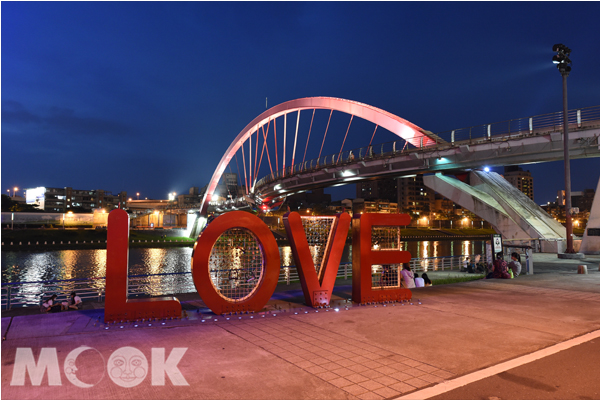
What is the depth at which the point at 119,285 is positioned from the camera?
9.37m

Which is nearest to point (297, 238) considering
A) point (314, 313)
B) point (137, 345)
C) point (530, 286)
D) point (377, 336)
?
point (314, 313)

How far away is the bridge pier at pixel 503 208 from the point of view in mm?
34625

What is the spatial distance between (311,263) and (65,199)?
476 feet

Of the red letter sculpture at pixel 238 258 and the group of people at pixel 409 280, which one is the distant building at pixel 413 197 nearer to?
the group of people at pixel 409 280

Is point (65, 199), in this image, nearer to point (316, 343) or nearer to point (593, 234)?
point (593, 234)

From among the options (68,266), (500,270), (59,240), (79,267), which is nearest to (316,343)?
(500,270)

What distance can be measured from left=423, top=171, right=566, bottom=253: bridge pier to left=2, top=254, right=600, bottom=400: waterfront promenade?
81.0 ft

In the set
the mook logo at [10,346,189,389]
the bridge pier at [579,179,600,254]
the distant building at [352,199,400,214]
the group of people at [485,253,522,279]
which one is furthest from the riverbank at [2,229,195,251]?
the distant building at [352,199,400,214]

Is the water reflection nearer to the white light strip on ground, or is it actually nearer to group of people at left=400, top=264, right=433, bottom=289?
group of people at left=400, top=264, right=433, bottom=289

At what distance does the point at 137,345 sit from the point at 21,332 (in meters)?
2.71

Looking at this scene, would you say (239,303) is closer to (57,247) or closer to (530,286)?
(530,286)

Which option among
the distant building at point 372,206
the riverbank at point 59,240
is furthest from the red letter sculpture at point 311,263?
the distant building at point 372,206

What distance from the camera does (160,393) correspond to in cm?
529

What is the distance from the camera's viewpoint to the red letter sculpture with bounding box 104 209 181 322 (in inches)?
364
